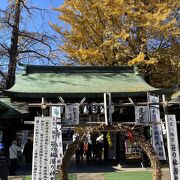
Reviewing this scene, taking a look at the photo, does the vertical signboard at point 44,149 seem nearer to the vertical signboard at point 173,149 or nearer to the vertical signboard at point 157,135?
the vertical signboard at point 173,149

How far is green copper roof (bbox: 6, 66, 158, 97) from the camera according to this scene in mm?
17156

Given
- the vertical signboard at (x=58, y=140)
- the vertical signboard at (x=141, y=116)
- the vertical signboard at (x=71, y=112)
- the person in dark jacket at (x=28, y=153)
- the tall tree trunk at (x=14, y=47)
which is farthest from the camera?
the tall tree trunk at (x=14, y=47)

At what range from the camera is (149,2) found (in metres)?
Result: 22.0

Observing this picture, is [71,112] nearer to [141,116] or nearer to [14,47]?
[141,116]

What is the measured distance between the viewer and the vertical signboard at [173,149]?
9.44 metres

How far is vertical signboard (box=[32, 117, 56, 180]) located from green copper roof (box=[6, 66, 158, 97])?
22.3 feet

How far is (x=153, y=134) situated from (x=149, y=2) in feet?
32.4

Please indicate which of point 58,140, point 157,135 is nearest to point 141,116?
point 58,140

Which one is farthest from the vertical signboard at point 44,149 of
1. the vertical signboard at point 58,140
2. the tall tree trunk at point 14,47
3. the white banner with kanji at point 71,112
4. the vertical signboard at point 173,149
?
the tall tree trunk at point 14,47

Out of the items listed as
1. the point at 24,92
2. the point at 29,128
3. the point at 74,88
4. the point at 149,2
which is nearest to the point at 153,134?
the point at 74,88

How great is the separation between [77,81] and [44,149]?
9733mm

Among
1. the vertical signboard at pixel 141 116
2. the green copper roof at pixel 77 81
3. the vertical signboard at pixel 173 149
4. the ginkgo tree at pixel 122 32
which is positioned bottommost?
the vertical signboard at pixel 173 149

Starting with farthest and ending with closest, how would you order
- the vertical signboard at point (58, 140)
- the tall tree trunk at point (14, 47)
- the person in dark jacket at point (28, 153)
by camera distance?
the tall tree trunk at point (14, 47) → the person in dark jacket at point (28, 153) → the vertical signboard at point (58, 140)

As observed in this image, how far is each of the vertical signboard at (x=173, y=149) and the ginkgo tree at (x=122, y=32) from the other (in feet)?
33.9
